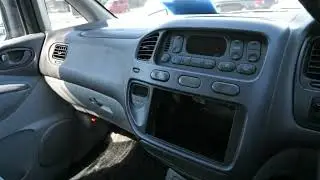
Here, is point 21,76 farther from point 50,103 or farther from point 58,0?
point 58,0

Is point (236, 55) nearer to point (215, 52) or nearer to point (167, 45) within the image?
point (215, 52)

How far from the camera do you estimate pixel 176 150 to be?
194cm

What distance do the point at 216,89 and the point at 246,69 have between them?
14 centimetres

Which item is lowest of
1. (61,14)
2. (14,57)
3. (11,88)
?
(11,88)

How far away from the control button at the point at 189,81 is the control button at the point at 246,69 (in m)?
0.18

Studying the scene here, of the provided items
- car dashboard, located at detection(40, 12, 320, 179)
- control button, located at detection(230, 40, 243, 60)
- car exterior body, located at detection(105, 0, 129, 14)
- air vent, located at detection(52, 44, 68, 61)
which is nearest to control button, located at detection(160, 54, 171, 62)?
car dashboard, located at detection(40, 12, 320, 179)

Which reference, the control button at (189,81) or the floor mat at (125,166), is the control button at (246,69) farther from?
the floor mat at (125,166)

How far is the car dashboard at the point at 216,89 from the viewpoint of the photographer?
158 centimetres

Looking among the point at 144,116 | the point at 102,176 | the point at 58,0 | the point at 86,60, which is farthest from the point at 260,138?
the point at 58,0

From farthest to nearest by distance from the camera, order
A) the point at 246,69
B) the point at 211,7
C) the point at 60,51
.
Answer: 1. the point at 60,51
2. the point at 211,7
3. the point at 246,69

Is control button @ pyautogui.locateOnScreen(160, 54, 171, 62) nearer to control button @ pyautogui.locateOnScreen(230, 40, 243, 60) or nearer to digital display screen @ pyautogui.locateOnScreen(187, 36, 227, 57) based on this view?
digital display screen @ pyautogui.locateOnScreen(187, 36, 227, 57)

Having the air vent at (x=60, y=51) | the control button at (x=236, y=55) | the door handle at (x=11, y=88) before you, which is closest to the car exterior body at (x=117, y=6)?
the air vent at (x=60, y=51)

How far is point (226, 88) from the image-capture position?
1693 mm

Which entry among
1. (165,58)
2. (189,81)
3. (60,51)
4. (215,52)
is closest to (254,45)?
(215,52)
